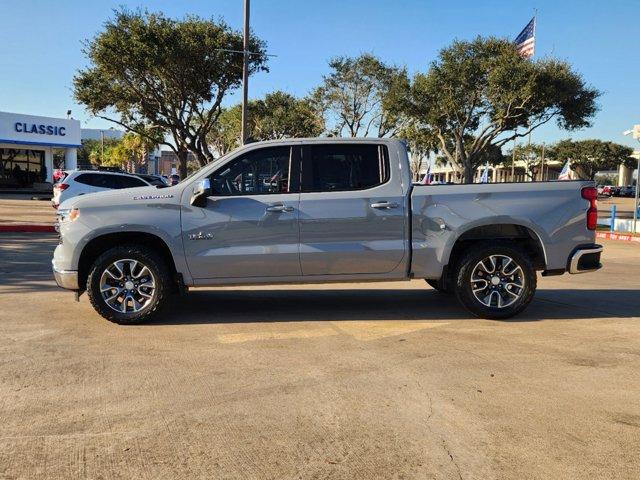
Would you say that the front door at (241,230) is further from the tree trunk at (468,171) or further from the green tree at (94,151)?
the green tree at (94,151)

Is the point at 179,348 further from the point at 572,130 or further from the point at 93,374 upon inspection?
the point at 572,130

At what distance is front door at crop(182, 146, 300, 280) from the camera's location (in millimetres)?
6031

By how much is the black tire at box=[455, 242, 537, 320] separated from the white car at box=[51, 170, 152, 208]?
43.1 feet

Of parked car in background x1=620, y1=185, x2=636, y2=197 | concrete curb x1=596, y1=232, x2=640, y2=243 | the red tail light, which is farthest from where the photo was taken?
parked car in background x1=620, y1=185, x2=636, y2=197

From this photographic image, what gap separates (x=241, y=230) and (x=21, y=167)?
4435 centimetres

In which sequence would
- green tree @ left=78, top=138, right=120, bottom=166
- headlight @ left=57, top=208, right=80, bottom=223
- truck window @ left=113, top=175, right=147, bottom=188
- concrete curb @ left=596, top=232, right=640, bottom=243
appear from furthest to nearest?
green tree @ left=78, top=138, right=120, bottom=166
concrete curb @ left=596, top=232, right=640, bottom=243
truck window @ left=113, top=175, right=147, bottom=188
headlight @ left=57, top=208, right=80, bottom=223

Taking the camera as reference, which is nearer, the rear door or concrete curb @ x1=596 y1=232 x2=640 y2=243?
the rear door

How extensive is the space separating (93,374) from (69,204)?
7.53ft

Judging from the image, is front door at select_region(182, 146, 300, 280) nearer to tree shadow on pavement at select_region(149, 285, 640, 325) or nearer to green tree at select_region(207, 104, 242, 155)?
tree shadow on pavement at select_region(149, 285, 640, 325)

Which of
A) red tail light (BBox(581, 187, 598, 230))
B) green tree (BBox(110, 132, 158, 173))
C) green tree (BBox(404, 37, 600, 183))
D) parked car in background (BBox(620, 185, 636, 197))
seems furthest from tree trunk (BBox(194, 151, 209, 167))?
parked car in background (BBox(620, 185, 636, 197))

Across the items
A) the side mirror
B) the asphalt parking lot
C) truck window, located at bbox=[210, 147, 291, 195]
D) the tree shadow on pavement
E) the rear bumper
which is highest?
truck window, located at bbox=[210, 147, 291, 195]

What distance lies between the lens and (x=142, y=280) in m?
6.11

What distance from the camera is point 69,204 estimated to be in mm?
6086

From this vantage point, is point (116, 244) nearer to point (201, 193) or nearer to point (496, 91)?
point (201, 193)
